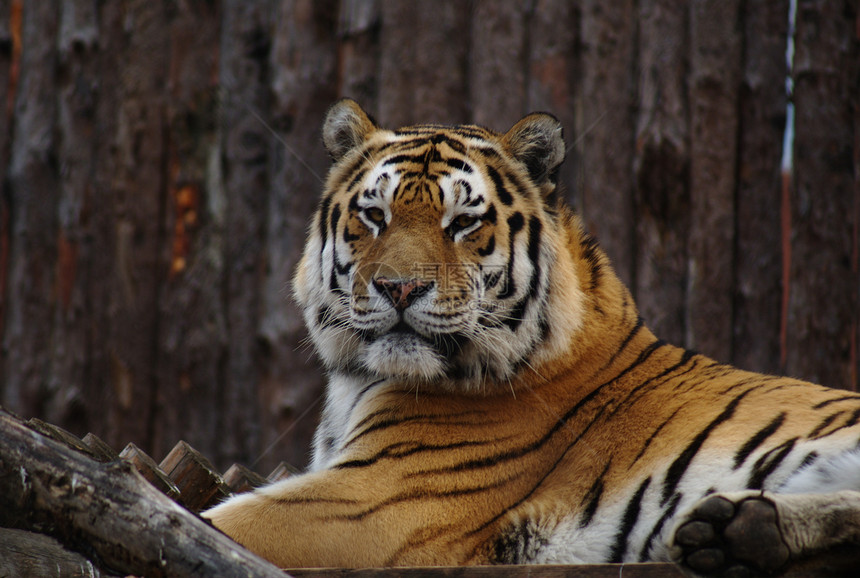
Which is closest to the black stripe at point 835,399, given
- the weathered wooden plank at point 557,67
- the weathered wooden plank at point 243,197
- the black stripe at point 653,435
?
the black stripe at point 653,435

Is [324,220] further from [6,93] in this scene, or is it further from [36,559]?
[6,93]

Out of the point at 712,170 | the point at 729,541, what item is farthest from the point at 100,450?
Result: the point at 712,170

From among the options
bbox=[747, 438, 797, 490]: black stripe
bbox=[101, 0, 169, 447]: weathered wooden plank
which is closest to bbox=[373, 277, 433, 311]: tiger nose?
bbox=[747, 438, 797, 490]: black stripe

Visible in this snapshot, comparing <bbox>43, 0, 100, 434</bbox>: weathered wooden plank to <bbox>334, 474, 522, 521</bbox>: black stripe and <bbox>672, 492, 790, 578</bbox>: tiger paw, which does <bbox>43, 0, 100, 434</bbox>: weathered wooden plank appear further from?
<bbox>672, 492, 790, 578</bbox>: tiger paw

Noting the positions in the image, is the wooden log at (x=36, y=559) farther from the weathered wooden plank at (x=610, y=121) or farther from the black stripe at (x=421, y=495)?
the weathered wooden plank at (x=610, y=121)

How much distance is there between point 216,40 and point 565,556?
12.0ft

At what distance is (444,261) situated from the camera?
278cm

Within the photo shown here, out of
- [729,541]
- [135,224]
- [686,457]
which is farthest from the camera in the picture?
[135,224]

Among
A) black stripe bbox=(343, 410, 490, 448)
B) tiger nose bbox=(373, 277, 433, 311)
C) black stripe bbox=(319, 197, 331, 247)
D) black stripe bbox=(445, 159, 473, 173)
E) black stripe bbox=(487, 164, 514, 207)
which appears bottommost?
black stripe bbox=(343, 410, 490, 448)

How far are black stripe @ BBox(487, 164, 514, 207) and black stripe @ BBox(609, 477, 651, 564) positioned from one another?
41.7 inches

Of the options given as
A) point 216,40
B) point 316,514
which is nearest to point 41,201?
point 216,40

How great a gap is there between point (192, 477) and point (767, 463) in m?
1.85

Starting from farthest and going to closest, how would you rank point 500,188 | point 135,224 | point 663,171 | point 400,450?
1. point 135,224
2. point 663,171
3. point 500,188
4. point 400,450

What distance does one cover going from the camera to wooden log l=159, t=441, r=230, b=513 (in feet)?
10.0
